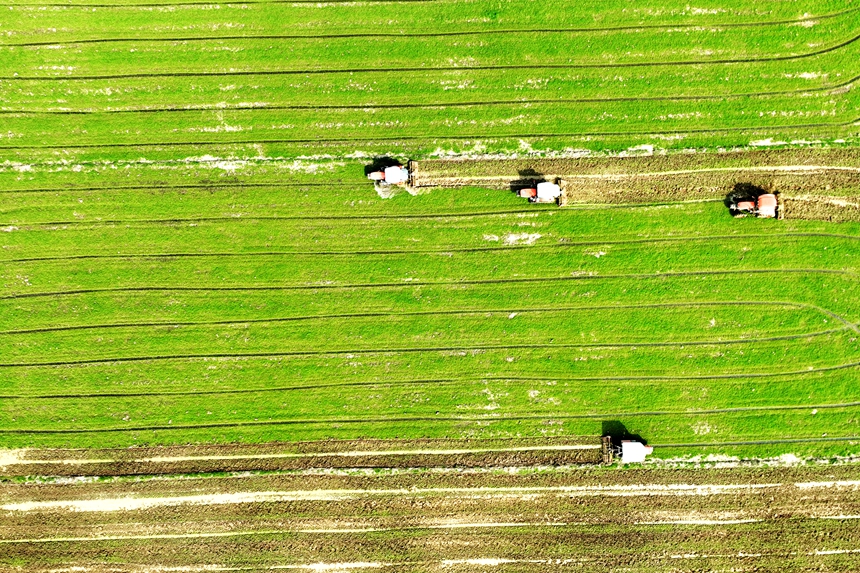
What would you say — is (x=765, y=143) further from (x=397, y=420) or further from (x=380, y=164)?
(x=397, y=420)

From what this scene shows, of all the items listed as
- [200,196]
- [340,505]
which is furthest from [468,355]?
[200,196]

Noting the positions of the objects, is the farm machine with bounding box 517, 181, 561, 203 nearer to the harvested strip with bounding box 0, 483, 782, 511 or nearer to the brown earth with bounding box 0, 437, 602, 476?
the brown earth with bounding box 0, 437, 602, 476

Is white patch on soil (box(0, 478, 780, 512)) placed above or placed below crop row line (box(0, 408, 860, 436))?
below

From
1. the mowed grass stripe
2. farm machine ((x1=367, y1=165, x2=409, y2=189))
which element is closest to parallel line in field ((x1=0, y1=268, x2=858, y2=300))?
farm machine ((x1=367, y1=165, x2=409, y2=189))

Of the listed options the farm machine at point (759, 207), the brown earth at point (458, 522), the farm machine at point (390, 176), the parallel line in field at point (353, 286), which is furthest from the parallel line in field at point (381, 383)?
the farm machine at point (390, 176)

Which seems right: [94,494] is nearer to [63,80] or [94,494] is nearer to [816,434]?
[63,80]

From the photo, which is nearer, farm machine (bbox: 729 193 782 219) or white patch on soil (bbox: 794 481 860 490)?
farm machine (bbox: 729 193 782 219)
